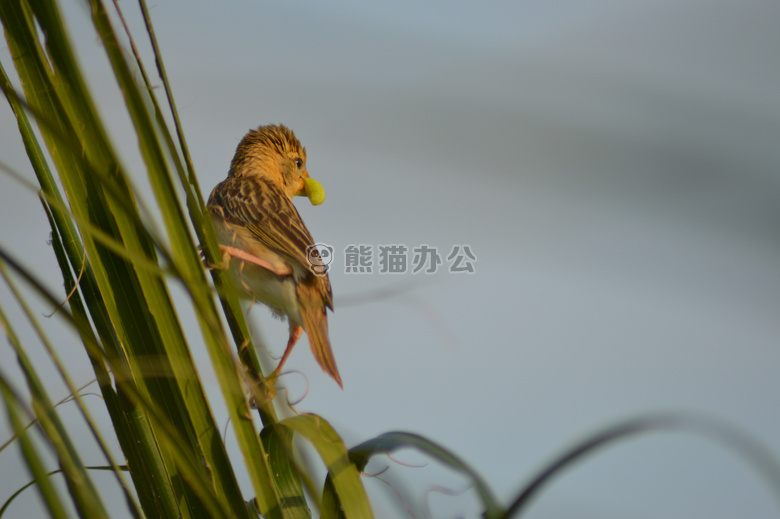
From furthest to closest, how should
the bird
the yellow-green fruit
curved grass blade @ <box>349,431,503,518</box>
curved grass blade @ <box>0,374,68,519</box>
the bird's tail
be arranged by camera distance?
the yellow-green fruit
the bird
the bird's tail
curved grass blade @ <box>349,431,503,518</box>
curved grass blade @ <box>0,374,68,519</box>

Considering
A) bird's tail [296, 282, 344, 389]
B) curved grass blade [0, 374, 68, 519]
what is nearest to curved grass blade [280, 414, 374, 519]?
curved grass blade [0, 374, 68, 519]

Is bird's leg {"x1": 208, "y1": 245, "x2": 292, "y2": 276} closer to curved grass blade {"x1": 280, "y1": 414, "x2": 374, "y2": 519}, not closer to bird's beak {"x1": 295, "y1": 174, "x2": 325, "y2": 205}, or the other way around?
bird's beak {"x1": 295, "y1": 174, "x2": 325, "y2": 205}

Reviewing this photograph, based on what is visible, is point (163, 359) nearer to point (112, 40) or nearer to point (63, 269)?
point (63, 269)

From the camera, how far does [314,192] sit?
14.9 feet

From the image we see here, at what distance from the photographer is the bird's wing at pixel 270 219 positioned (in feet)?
10.3

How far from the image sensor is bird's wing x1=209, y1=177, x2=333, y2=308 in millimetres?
3127

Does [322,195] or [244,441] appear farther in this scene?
[322,195]

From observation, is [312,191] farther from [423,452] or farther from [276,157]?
[423,452]

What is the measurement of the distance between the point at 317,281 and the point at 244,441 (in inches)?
78.2

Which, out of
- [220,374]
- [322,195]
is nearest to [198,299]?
[220,374]

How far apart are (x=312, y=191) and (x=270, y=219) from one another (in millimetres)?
1318

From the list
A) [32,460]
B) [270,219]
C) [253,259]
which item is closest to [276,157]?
[270,219]

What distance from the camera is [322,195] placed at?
455 cm

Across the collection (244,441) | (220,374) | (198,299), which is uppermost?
(198,299)
